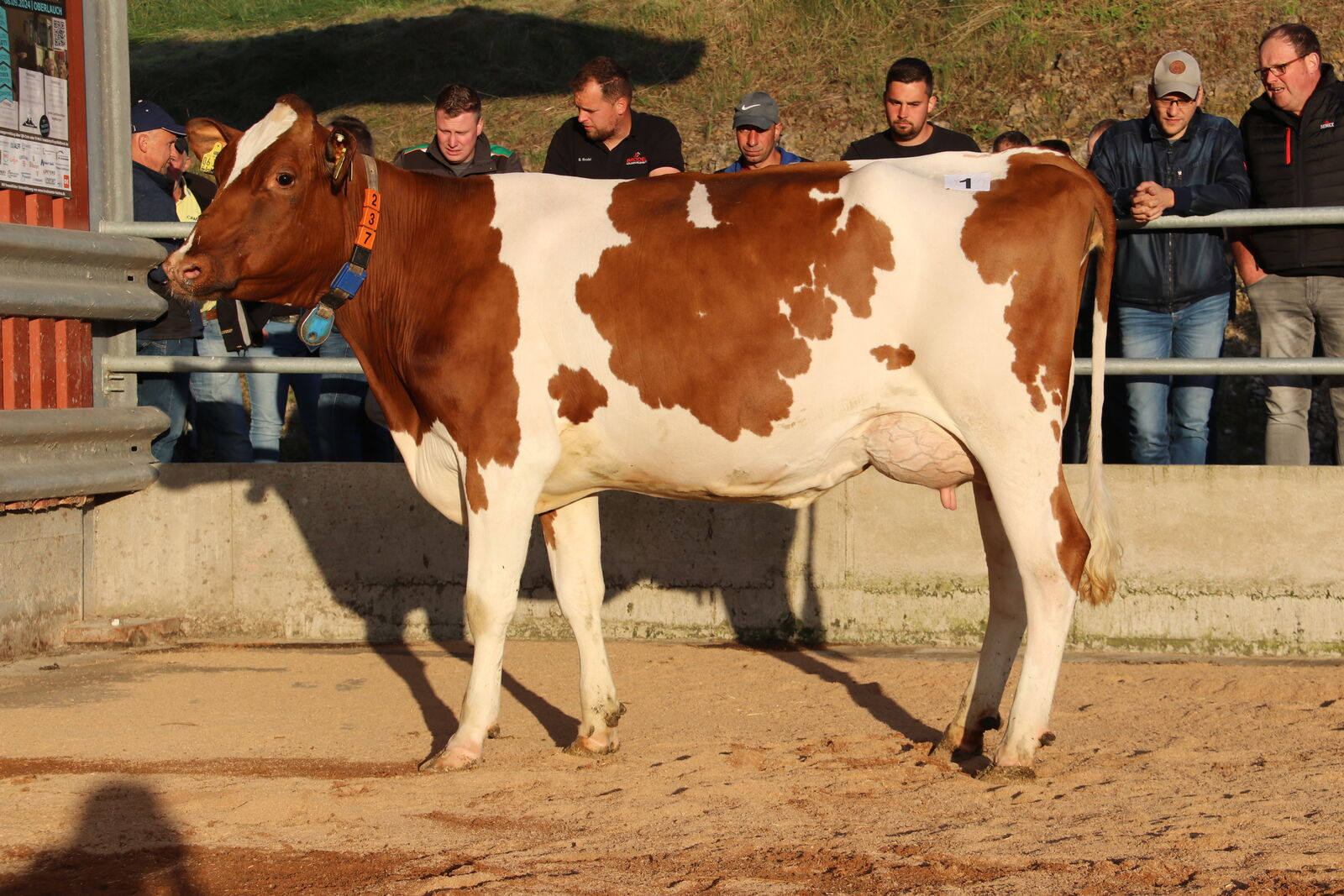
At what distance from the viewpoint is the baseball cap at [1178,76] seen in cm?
711

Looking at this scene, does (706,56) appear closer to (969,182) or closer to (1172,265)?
(1172,265)

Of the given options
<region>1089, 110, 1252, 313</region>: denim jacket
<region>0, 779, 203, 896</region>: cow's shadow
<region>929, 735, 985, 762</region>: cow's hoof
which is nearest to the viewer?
<region>0, 779, 203, 896</region>: cow's shadow

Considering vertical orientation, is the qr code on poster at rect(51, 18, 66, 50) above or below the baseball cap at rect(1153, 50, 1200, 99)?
above

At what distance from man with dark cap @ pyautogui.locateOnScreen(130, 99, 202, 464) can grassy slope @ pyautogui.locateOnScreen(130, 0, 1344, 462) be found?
664 cm

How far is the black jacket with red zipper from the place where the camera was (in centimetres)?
688

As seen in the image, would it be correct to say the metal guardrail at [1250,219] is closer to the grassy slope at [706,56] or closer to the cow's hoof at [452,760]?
the cow's hoof at [452,760]

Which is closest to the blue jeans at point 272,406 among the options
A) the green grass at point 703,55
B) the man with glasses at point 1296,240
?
the man with glasses at point 1296,240

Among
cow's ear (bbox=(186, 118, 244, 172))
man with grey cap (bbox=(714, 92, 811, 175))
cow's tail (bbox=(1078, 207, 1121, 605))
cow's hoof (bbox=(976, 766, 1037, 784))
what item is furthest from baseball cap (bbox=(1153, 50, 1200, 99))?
cow's ear (bbox=(186, 118, 244, 172))

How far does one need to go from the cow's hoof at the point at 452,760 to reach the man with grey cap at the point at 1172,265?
12.7 ft

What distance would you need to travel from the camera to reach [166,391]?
26.0 feet

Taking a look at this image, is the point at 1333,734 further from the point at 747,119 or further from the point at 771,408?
the point at 747,119

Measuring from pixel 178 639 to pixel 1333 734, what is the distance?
5.33 metres

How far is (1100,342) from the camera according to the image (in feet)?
17.0

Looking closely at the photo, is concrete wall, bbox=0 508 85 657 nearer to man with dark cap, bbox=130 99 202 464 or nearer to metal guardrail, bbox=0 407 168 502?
metal guardrail, bbox=0 407 168 502
